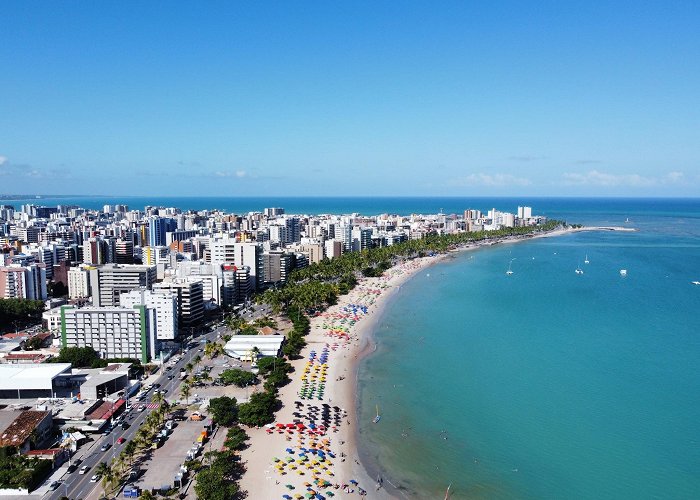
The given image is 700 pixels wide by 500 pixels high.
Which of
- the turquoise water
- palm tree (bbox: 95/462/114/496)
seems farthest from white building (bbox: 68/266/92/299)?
palm tree (bbox: 95/462/114/496)

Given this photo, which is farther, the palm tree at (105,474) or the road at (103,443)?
the road at (103,443)

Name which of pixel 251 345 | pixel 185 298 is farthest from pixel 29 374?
pixel 185 298

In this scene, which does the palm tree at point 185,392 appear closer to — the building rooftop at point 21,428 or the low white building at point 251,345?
the low white building at point 251,345

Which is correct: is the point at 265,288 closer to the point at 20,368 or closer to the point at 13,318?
the point at 13,318

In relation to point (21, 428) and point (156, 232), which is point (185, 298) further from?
point (156, 232)

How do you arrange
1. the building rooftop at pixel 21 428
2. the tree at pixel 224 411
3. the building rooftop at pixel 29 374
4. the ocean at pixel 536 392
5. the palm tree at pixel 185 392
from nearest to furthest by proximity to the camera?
the building rooftop at pixel 21 428 → the ocean at pixel 536 392 → the tree at pixel 224 411 → the palm tree at pixel 185 392 → the building rooftop at pixel 29 374

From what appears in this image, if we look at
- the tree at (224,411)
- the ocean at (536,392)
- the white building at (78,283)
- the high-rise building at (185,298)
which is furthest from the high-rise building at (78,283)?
the tree at (224,411)

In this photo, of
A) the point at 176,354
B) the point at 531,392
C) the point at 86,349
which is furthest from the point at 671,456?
the point at 86,349
